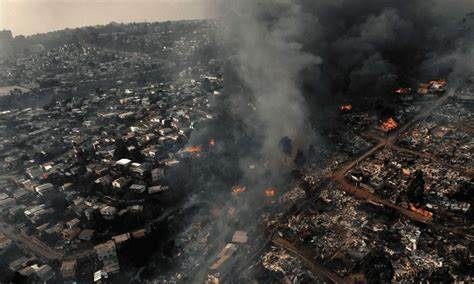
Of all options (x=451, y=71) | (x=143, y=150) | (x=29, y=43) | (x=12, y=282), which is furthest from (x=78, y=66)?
(x=451, y=71)

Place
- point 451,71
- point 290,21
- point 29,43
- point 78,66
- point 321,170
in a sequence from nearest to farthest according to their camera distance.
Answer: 1. point 321,170
2. point 290,21
3. point 451,71
4. point 78,66
5. point 29,43

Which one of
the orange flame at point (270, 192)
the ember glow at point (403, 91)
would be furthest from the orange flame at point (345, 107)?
the orange flame at point (270, 192)

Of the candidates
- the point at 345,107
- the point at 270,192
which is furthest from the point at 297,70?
the point at 270,192

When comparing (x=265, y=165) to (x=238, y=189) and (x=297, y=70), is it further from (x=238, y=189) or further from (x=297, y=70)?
(x=297, y=70)

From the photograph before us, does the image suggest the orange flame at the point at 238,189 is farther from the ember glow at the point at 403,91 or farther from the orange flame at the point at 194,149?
the ember glow at the point at 403,91

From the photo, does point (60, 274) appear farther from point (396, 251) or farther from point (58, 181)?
point (396, 251)
